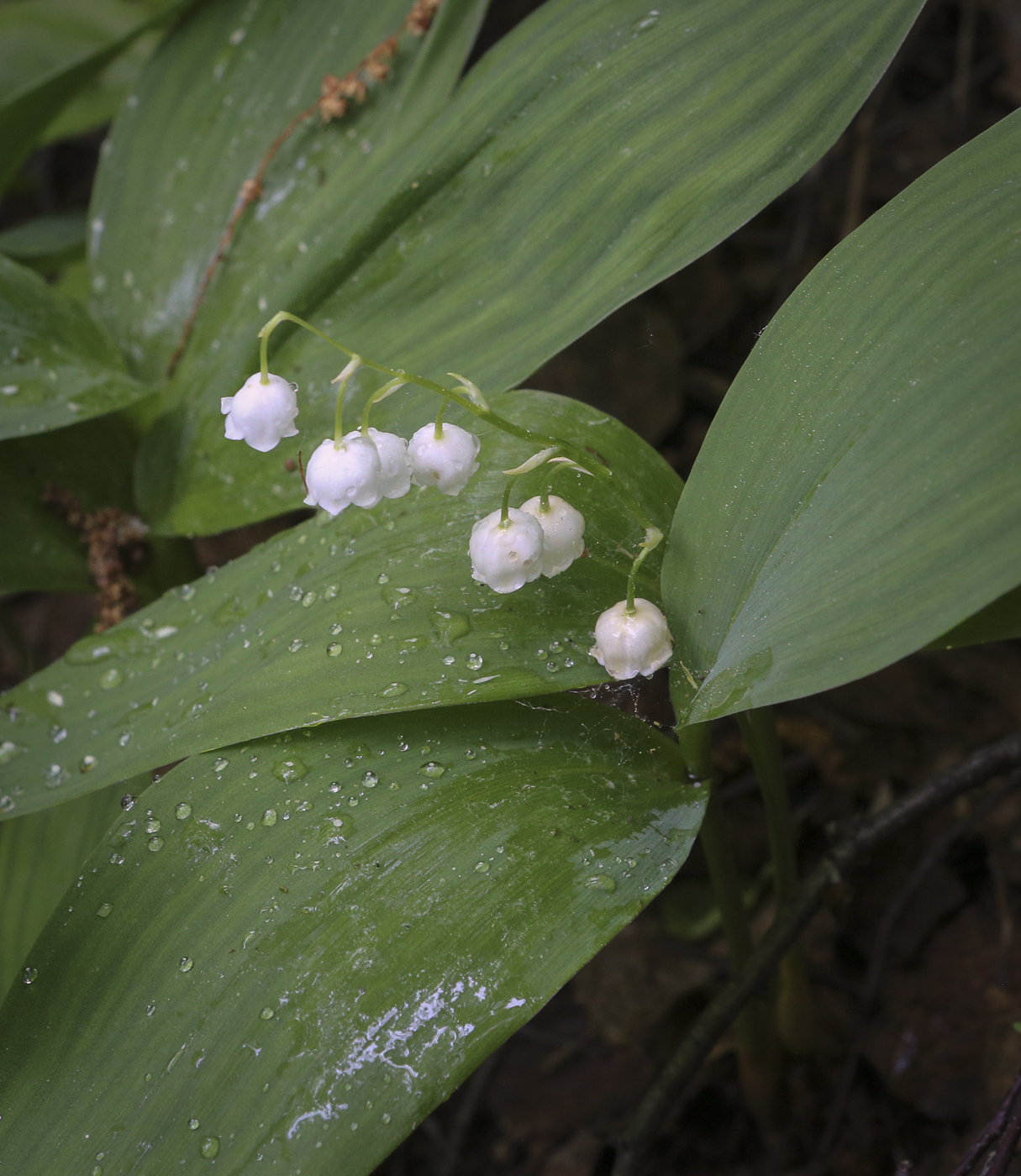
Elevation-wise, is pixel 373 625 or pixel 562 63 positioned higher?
pixel 562 63

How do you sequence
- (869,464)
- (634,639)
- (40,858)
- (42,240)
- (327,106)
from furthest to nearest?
(42,240) → (327,106) → (40,858) → (634,639) → (869,464)

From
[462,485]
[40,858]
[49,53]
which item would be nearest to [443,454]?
[462,485]

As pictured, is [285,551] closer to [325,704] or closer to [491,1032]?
[325,704]

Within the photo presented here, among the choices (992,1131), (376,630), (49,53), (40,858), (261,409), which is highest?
(49,53)

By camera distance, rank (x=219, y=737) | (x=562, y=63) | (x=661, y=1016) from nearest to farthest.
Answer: (x=219, y=737)
(x=562, y=63)
(x=661, y=1016)

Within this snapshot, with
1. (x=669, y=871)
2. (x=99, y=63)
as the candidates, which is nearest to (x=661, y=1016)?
(x=669, y=871)

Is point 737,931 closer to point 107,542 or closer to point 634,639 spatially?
point 634,639
